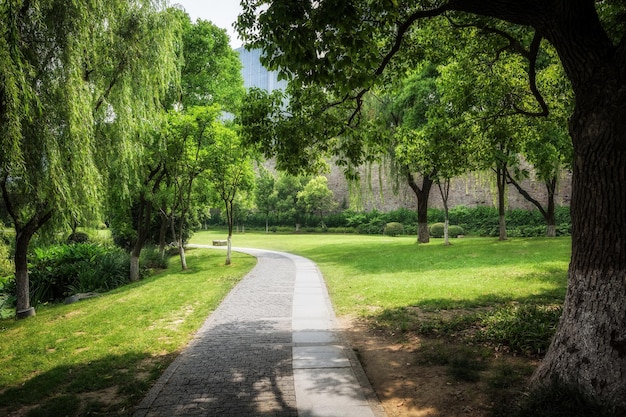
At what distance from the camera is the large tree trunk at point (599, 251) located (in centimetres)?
404

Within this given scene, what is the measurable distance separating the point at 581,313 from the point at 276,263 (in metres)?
15.7

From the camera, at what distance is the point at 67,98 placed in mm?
7801

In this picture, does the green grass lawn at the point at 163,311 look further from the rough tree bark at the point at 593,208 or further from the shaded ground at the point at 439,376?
the rough tree bark at the point at 593,208

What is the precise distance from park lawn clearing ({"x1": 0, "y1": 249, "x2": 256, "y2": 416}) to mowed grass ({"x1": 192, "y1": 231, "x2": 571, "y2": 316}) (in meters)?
3.97

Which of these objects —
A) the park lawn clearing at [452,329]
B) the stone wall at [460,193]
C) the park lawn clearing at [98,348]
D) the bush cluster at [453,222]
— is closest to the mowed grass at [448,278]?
the park lawn clearing at [452,329]

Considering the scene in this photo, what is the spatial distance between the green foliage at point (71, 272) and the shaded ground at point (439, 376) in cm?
1286

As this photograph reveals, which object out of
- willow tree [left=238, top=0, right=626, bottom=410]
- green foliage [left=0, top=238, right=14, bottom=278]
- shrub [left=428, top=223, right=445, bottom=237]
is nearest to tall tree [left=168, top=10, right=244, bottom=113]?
green foliage [left=0, top=238, right=14, bottom=278]

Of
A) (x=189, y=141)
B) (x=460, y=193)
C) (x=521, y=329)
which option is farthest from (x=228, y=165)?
(x=460, y=193)

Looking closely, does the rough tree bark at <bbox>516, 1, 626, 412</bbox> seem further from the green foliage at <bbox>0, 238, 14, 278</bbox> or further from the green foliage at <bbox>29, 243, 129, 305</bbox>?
the green foliage at <bbox>29, 243, 129, 305</bbox>

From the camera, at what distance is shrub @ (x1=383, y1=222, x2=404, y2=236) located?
1463 inches

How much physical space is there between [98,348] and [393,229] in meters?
32.3

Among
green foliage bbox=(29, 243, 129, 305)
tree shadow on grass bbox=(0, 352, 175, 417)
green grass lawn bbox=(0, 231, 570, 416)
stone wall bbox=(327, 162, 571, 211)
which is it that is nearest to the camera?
tree shadow on grass bbox=(0, 352, 175, 417)

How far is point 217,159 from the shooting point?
16.9 metres

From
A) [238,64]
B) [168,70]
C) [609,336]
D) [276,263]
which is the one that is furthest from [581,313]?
[238,64]
